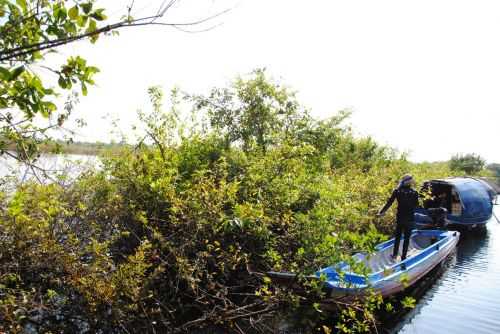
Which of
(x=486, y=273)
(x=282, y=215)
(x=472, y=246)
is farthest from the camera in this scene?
(x=472, y=246)

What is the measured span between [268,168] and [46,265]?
15.3ft

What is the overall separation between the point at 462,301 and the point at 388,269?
5278mm

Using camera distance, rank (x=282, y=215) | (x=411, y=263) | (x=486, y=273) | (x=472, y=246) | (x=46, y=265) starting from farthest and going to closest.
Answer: (x=472, y=246)
(x=486, y=273)
(x=411, y=263)
(x=282, y=215)
(x=46, y=265)

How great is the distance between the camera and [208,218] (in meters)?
6.61

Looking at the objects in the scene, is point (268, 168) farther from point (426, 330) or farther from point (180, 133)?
point (426, 330)

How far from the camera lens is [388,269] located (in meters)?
6.36

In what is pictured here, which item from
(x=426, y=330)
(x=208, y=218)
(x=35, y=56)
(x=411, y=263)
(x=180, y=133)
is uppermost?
(x=180, y=133)

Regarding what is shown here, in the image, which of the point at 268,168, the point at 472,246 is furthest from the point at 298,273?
the point at 472,246

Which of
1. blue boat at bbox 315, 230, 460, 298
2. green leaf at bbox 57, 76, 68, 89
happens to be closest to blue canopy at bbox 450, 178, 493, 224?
blue boat at bbox 315, 230, 460, 298

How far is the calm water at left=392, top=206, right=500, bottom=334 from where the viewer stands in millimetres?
8547

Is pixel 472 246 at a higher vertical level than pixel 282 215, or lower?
lower

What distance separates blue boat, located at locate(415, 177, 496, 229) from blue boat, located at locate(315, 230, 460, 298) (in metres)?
3.20

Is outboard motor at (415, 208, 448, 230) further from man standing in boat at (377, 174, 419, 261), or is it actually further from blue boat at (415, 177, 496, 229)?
man standing in boat at (377, 174, 419, 261)

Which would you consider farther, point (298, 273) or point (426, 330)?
point (426, 330)
